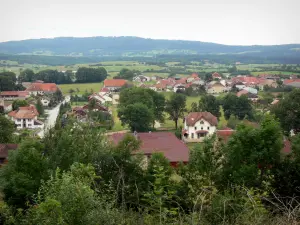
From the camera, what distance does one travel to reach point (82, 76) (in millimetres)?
60688

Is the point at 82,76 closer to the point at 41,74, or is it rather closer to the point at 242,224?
the point at 41,74

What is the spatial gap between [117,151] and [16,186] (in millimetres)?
2527

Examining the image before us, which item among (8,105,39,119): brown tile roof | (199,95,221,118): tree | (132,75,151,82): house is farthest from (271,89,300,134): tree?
(132,75,151,82): house

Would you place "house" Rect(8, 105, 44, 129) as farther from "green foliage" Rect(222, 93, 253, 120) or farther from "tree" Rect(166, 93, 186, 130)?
"green foliage" Rect(222, 93, 253, 120)

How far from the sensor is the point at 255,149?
9.31m

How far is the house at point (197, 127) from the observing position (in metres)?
24.8

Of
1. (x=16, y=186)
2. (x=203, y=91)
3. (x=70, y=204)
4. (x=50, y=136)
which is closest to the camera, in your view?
(x=70, y=204)

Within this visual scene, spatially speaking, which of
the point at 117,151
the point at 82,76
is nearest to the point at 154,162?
the point at 117,151

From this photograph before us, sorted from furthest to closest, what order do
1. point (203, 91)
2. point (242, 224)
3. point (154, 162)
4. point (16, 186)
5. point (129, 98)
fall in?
point (203, 91), point (129, 98), point (154, 162), point (16, 186), point (242, 224)

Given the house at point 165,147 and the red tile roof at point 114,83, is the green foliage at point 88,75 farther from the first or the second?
the house at point 165,147

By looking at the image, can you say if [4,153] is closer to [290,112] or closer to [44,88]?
[290,112]

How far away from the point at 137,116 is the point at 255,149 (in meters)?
14.6

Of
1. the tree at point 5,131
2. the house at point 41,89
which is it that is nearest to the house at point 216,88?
the house at point 41,89

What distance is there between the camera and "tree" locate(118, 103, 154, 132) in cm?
2356
